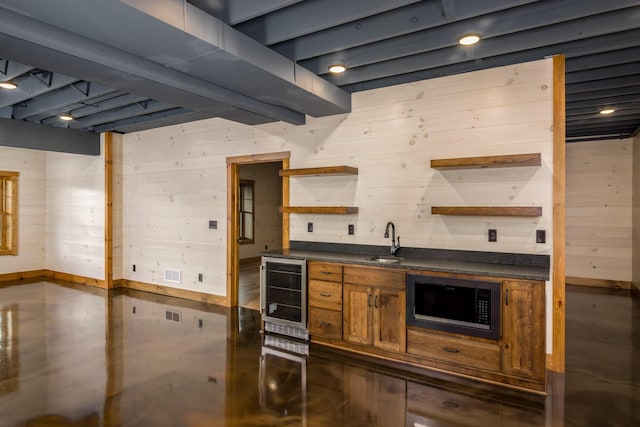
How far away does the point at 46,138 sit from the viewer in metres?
6.24

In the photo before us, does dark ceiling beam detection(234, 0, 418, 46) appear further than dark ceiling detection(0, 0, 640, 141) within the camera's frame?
Yes

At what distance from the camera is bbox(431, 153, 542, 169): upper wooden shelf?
10.6 feet

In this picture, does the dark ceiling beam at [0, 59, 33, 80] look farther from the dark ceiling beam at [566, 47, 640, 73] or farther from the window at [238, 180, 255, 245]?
the window at [238, 180, 255, 245]

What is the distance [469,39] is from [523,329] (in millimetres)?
2297

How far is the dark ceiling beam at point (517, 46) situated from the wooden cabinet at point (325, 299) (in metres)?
1.96

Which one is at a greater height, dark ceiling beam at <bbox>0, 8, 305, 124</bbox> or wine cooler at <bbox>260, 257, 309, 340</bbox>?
dark ceiling beam at <bbox>0, 8, 305, 124</bbox>

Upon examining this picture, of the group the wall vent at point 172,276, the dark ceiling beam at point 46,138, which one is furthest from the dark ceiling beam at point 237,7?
the dark ceiling beam at point 46,138

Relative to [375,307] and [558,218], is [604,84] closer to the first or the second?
[558,218]

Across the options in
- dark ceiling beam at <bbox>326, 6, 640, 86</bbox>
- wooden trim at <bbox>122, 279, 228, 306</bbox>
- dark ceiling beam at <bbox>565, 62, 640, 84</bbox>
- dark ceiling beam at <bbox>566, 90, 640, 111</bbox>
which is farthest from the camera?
wooden trim at <bbox>122, 279, 228, 306</bbox>

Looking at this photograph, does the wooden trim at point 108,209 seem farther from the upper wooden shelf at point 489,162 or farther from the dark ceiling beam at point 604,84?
the dark ceiling beam at point 604,84

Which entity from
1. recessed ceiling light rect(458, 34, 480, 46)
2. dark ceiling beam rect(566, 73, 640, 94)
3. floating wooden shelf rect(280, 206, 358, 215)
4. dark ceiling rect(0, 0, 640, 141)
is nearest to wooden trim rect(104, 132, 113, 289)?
dark ceiling rect(0, 0, 640, 141)

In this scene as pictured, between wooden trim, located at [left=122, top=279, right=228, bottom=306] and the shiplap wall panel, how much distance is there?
0.62 metres

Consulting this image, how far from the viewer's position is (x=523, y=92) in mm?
3463

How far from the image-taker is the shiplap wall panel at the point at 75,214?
683 centimetres
